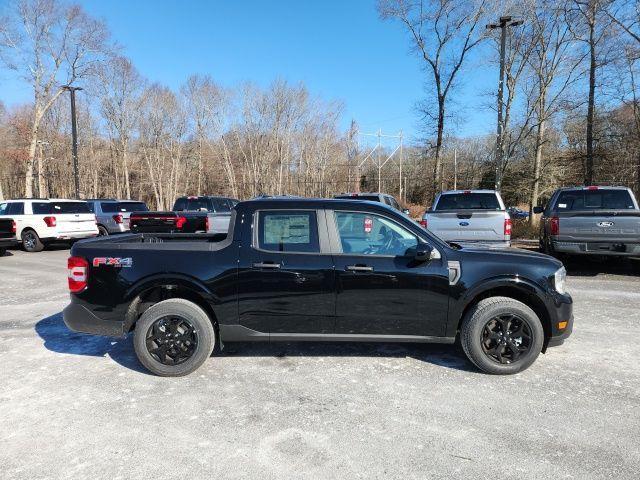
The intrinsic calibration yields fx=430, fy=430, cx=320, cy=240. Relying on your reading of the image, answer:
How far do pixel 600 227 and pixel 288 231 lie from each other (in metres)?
7.29

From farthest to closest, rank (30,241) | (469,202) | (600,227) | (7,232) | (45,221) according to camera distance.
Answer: (30,241) < (45,221) < (7,232) < (469,202) < (600,227)

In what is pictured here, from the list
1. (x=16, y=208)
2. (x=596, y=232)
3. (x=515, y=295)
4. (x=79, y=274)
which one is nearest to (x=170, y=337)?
(x=79, y=274)

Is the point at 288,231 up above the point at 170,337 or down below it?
above

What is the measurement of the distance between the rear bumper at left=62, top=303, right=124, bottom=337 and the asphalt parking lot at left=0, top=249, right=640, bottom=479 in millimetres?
419

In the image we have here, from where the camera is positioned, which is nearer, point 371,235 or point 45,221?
point 371,235

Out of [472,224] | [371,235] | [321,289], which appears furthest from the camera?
[472,224]

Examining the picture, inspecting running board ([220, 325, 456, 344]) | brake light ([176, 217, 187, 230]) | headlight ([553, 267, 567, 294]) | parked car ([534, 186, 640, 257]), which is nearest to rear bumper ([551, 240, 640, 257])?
parked car ([534, 186, 640, 257])

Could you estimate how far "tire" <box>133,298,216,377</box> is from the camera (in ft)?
13.4

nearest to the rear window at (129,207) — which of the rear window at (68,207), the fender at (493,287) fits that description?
the rear window at (68,207)

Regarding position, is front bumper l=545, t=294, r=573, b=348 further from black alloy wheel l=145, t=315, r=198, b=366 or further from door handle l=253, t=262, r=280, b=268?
black alloy wheel l=145, t=315, r=198, b=366

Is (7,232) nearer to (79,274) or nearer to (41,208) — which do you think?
(41,208)

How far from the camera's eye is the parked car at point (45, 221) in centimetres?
1414

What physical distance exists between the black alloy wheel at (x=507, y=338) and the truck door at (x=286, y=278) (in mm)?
1514

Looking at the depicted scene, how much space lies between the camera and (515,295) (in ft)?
14.1
